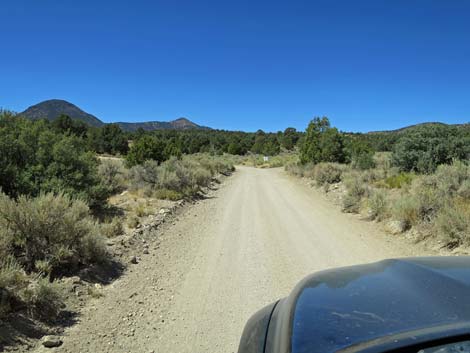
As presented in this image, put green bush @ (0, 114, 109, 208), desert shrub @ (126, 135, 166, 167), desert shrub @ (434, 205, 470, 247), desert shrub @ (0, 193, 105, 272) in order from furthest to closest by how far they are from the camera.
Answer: desert shrub @ (126, 135, 166, 167) → green bush @ (0, 114, 109, 208) → desert shrub @ (434, 205, 470, 247) → desert shrub @ (0, 193, 105, 272)

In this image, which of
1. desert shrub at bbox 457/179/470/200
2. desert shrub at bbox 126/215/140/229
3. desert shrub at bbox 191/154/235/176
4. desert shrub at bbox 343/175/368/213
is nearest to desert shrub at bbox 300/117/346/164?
desert shrub at bbox 191/154/235/176

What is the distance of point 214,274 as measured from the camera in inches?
232

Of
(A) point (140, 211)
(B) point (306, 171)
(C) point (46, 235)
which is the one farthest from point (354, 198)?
(B) point (306, 171)

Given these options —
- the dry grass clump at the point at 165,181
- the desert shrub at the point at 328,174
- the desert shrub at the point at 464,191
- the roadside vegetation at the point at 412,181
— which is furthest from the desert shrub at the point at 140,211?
the desert shrub at the point at 328,174

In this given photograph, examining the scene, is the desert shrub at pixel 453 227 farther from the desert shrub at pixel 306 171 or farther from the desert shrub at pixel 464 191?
the desert shrub at pixel 306 171

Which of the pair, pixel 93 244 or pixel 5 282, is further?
pixel 93 244

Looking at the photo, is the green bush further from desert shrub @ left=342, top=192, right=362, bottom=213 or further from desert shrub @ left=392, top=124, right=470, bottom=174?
desert shrub @ left=392, top=124, right=470, bottom=174

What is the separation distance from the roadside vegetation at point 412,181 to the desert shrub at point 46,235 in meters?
7.31

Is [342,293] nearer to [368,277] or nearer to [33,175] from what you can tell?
[368,277]

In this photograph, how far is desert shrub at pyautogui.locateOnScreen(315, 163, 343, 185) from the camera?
1869cm

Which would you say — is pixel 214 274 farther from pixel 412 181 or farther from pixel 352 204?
pixel 412 181

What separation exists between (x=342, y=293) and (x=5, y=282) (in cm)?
402

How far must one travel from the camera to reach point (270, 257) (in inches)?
267

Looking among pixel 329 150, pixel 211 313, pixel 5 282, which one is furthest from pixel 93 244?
pixel 329 150
